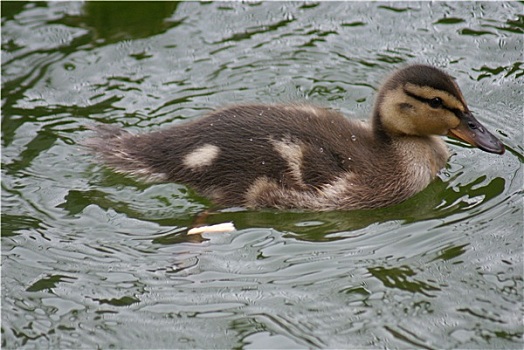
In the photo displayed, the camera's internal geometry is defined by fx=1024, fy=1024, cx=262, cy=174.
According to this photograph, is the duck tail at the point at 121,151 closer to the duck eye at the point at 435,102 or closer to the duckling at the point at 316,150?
the duckling at the point at 316,150

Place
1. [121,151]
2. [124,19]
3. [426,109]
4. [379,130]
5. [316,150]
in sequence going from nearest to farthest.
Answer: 1. [316,150]
2. [426,109]
3. [379,130]
4. [121,151]
5. [124,19]

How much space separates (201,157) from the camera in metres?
4.92

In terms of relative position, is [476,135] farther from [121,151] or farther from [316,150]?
[121,151]

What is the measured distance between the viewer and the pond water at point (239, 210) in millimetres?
4105

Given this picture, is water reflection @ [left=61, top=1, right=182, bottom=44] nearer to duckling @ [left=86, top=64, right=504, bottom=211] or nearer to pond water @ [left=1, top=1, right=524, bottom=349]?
pond water @ [left=1, top=1, right=524, bottom=349]

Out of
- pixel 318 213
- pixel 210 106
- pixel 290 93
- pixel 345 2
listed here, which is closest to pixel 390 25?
pixel 345 2

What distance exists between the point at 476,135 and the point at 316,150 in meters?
0.80

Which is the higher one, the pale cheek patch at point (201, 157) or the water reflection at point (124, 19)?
the water reflection at point (124, 19)

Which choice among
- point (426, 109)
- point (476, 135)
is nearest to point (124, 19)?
point (426, 109)

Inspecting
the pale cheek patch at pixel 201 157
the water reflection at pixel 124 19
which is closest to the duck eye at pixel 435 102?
the pale cheek patch at pixel 201 157

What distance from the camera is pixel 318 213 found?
4.89 m

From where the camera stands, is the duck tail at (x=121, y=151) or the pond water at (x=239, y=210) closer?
the pond water at (x=239, y=210)

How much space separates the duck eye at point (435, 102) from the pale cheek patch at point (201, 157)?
105 centimetres

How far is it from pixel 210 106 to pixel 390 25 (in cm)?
139
